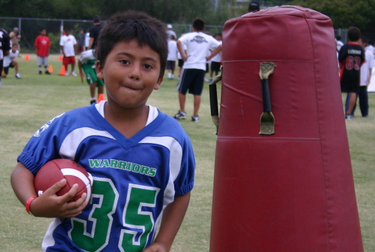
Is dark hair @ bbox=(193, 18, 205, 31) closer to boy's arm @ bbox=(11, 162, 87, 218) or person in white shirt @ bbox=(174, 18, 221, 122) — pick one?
person in white shirt @ bbox=(174, 18, 221, 122)

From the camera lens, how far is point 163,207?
2859 mm

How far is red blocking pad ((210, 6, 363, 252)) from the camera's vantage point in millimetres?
3527

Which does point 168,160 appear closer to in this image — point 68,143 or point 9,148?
point 68,143

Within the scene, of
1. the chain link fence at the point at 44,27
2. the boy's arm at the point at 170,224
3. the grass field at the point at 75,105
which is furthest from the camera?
the chain link fence at the point at 44,27

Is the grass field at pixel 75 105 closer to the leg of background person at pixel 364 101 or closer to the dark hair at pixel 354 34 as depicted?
the leg of background person at pixel 364 101

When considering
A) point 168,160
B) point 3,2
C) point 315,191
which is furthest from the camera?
point 3,2

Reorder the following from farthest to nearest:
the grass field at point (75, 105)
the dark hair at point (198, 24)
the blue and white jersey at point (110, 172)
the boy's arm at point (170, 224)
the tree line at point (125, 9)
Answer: the tree line at point (125, 9), the dark hair at point (198, 24), the grass field at point (75, 105), the boy's arm at point (170, 224), the blue and white jersey at point (110, 172)

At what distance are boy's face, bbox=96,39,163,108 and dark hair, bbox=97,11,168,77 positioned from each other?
26 millimetres

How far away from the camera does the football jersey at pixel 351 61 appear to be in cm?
1441

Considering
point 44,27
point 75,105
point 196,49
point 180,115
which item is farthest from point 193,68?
point 44,27

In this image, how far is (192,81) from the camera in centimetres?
1269

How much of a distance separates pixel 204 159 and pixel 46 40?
69.4ft

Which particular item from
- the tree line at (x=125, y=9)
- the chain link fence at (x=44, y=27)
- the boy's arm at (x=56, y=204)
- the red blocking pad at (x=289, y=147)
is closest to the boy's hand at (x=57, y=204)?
the boy's arm at (x=56, y=204)

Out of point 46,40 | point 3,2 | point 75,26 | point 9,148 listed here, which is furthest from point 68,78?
point 3,2
